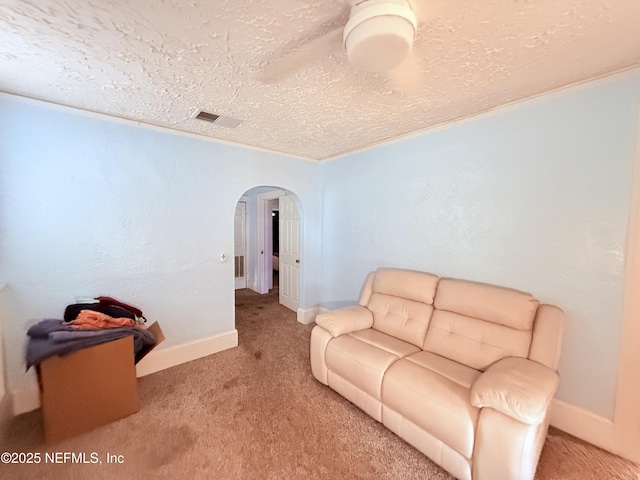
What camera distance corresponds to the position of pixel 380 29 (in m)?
1.01

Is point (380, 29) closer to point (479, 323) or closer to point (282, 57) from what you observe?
point (282, 57)

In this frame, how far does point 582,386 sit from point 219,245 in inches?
130

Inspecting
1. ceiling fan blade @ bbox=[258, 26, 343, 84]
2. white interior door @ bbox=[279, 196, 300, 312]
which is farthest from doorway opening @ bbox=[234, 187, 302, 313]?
ceiling fan blade @ bbox=[258, 26, 343, 84]

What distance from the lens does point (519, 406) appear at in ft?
3.99

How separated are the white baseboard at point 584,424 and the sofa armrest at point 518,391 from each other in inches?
23.0

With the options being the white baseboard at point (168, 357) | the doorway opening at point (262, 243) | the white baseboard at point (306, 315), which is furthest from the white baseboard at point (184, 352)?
the doorway opening at point (262, 243)

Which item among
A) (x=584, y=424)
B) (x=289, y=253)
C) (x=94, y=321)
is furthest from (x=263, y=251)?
(x=584, y=424)

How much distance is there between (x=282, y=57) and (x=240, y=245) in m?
4.50

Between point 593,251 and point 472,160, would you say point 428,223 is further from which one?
point 593,251

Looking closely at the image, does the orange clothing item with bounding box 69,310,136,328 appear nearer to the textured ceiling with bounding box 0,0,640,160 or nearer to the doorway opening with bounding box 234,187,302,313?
the textured ceiling with bounding box 0,0,640,160

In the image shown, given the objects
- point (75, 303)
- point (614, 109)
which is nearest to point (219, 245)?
point (75, 303)

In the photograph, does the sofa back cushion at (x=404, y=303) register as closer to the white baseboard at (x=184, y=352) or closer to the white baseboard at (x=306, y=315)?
the white baseboard at (x=306, y=315)

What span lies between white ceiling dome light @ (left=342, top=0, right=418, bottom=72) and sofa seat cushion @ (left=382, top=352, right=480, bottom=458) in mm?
1823

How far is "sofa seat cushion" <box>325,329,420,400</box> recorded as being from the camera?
178 centimetres
